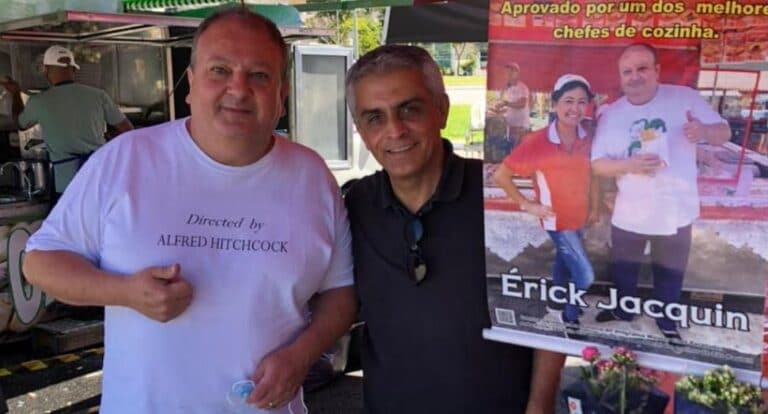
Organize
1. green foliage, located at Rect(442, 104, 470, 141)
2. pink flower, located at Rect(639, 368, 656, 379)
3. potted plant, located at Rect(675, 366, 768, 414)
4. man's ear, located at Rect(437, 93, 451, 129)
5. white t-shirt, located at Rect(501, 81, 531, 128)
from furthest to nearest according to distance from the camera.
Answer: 1. green foliage, located at Rect(442, 104, 470, 141)
2. man's ear, located at Rect(437, 93, 451, 129)
3. white t-shirt, located at Rect(501, 81, 531, 128)
4. pink flower, located at Rect(639, 368, 656, 379)
5. potted plant, located at Rect(675, 366, 768, 414)

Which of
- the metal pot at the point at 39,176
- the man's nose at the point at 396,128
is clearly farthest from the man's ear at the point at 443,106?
the metal pot at the point at 39,176

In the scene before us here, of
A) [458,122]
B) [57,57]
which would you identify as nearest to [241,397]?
[57,57]

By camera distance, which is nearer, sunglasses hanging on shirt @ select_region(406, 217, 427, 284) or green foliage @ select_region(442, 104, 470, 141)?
sunglasses hanging on shirt @ select_region(406, 217, 427, 284)

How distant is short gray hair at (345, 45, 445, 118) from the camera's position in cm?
178

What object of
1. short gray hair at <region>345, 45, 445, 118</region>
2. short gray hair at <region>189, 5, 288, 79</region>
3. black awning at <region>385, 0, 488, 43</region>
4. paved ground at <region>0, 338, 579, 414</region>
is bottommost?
paved ground at <region>0, 338, 579, 414</region>

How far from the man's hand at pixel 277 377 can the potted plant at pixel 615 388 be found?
0.67 metres

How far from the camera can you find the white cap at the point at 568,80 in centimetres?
134

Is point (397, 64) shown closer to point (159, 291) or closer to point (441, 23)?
point (159, 291)

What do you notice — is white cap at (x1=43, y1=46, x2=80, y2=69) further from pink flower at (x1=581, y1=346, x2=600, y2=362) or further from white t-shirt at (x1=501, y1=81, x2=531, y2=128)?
pink flower at (x1=581, y1=346, x2=600, y2=362)

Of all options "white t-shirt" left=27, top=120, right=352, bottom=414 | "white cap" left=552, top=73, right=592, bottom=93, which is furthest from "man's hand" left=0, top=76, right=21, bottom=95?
"white cap" left=552, top=73, right=592, bottom=93

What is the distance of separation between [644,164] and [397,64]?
695mm

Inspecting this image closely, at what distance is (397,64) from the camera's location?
1773 millimetres

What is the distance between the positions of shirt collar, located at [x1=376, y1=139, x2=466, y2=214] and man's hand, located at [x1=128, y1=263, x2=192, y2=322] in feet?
1.75

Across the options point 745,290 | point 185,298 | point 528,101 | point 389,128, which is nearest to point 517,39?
point 528,101
